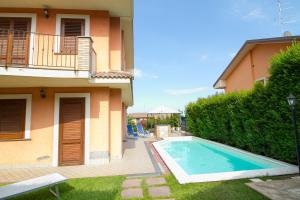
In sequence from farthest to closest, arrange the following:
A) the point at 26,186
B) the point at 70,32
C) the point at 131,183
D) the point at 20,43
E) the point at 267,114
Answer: the point at 70,32 → the point at 20,43 → the point at 267,114 → the point at 131,183 → the point at 26,186

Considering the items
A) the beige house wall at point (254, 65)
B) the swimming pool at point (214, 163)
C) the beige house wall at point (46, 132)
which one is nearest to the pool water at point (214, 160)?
the swimming pool at point (214, 163)

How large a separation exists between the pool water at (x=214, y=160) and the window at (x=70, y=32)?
830 centimetres

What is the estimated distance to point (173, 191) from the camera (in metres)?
5.56

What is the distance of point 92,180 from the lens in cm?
677

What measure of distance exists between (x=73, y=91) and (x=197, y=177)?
6956mm

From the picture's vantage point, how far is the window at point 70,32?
9.58m

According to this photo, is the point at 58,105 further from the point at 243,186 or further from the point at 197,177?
the point at 243,186

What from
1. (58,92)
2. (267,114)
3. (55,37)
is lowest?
(267,114)

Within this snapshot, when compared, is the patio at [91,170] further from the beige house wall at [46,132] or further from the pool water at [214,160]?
the pool water at [214,160]

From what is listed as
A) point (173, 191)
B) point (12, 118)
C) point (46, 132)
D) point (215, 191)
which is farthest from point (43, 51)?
point (215, 191)

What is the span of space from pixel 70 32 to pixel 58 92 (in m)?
3.19

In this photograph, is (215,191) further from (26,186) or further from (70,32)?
(70,32)

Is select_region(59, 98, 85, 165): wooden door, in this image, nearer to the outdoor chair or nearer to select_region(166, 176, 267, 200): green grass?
the outdoor chair

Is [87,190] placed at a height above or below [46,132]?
below
